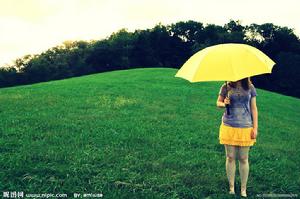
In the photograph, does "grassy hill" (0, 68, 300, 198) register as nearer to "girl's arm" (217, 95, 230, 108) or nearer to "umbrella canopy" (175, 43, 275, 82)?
"girl's arm" (217, 95, 230, 108)

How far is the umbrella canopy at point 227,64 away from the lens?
20.0 ft

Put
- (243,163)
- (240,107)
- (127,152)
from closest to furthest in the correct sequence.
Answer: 1. (240,107)
2. (243,163)
3. (127,152)

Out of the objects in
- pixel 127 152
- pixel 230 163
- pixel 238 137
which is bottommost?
pixel 127 152

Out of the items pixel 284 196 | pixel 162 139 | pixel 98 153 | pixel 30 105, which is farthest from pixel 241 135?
pixel 30 105

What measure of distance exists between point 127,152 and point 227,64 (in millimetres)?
4361

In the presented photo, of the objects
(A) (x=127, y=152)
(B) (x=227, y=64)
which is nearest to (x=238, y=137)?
(B) (x=227, y=64)

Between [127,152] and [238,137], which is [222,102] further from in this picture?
[127,152]

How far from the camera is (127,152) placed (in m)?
9.45

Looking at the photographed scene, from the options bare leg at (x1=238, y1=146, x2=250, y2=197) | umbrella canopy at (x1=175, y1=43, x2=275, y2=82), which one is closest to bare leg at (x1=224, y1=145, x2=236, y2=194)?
bare leg at (x1=238, y1=146, x2=250, y2=197)

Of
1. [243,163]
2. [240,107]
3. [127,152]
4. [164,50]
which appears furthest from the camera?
[164,50]

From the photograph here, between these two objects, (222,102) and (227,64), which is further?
(222,102)

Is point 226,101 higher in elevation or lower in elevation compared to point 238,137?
higher

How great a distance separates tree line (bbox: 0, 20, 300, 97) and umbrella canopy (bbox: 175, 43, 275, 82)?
2447 inches

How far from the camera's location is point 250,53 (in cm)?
637
